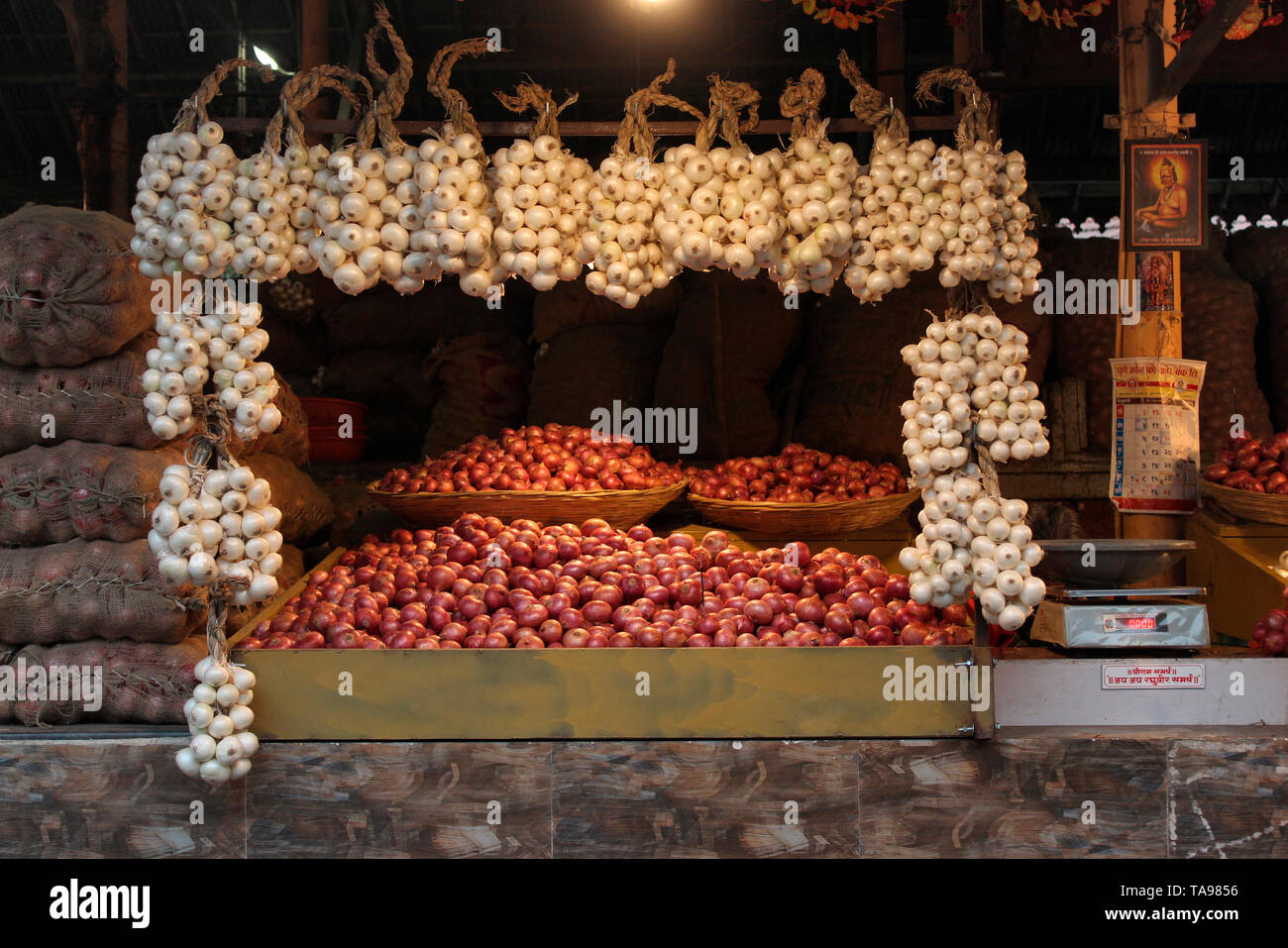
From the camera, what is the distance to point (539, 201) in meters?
2.75

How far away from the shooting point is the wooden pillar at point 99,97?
18.4 ft

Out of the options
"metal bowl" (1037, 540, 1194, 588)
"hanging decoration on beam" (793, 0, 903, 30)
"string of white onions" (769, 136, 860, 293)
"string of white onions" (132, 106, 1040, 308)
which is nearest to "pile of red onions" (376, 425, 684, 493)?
"string of white onions" (132, 106, 1040, 308)

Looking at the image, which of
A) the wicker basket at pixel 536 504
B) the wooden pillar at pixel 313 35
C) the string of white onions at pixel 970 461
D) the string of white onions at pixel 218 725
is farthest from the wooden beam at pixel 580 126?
the wooden pillar at pixel 313 35

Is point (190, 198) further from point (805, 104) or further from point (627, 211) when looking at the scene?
point (805, 104)

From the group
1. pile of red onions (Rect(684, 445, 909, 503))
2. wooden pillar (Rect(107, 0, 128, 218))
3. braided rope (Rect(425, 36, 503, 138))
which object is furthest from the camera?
wooden pillar (Rect(107, 0, 128, 218))

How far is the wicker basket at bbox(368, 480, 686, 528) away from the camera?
4.02 metres

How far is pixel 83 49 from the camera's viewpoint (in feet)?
18.4

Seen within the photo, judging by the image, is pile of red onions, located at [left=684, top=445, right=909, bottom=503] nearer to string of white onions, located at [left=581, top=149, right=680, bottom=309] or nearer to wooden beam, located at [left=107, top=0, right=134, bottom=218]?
string of white onions, located at [left=581, top=149, right=680, bottom=309]

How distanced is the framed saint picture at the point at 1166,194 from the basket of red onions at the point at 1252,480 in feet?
3.72

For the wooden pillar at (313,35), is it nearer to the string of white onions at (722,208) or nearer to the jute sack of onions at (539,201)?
the jute sack of onions at (539,201)

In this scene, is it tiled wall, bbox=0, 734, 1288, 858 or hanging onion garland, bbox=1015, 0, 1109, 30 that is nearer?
tiled wall, bbox=0, 734, 1288, 858

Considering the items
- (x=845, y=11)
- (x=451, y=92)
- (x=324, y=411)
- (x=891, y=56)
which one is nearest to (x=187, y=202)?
(x=451, y=92)

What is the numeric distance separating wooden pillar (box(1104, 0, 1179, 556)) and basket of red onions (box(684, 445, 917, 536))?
930 mm

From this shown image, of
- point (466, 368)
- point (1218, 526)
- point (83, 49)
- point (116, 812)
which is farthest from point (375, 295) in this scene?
point (1218, 526)
